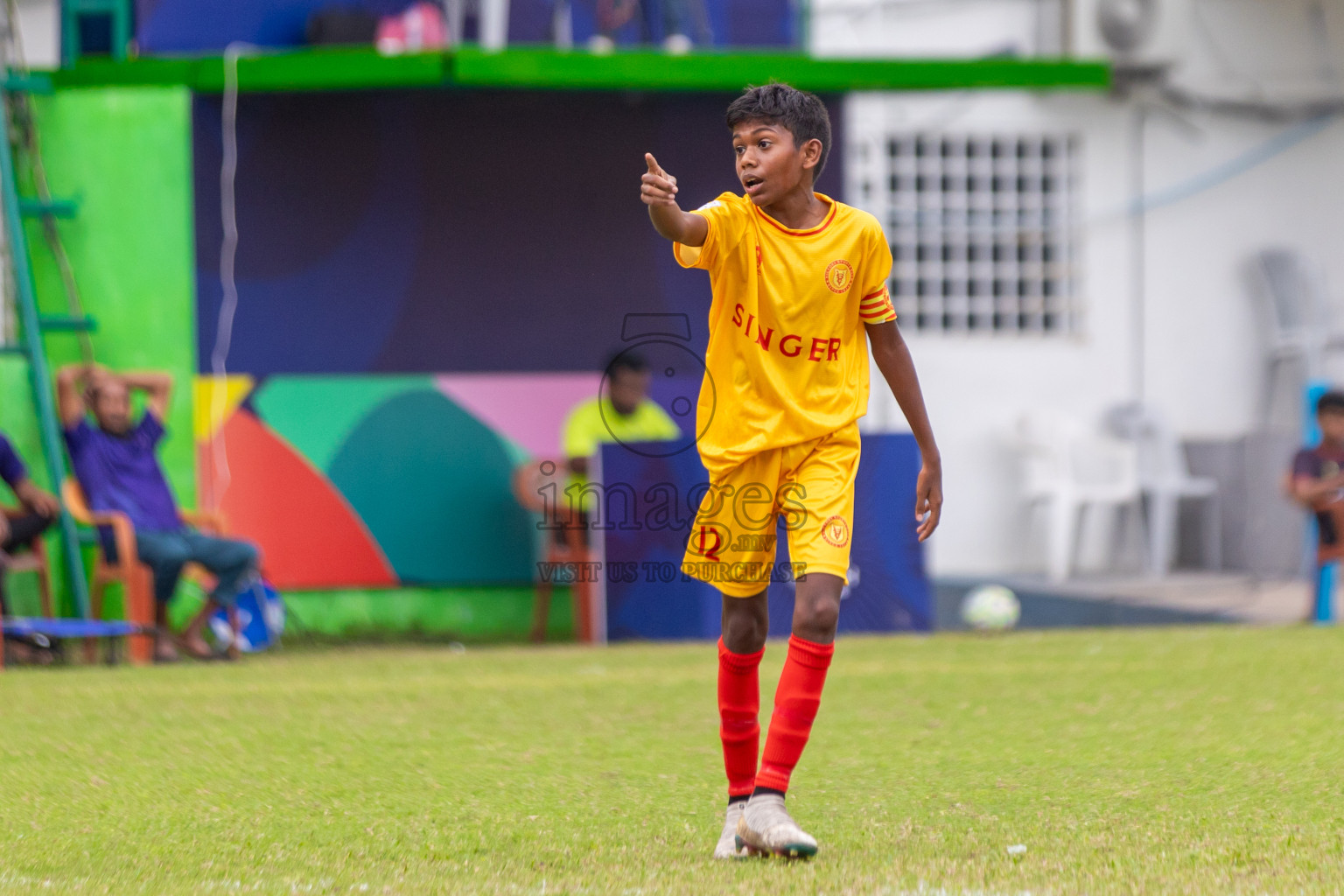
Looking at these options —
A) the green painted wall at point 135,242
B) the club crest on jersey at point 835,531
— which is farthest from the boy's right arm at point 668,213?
the green painted wall at point 135,242

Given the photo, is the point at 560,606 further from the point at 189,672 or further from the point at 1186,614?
the point at 1186,614

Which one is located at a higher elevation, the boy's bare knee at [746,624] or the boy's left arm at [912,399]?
the boy's left arm at [912,399]

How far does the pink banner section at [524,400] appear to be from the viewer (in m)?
10.6

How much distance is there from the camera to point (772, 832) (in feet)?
11.9

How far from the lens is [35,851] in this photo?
3.91m

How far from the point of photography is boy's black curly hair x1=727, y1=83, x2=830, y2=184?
3.92m

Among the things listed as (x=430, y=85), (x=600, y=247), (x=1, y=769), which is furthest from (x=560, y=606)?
(x=1, y=769)

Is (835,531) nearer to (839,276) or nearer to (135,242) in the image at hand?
(839,276)

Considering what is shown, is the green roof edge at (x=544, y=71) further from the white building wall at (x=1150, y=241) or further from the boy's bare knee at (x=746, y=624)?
the boy's bare knee at (x=746, y=624)

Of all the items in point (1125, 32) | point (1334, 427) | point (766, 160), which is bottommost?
point (1334, 427)

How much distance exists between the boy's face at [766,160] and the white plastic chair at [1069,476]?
32.2 ft

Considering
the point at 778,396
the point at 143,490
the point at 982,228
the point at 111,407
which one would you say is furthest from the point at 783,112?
the point at 982,228

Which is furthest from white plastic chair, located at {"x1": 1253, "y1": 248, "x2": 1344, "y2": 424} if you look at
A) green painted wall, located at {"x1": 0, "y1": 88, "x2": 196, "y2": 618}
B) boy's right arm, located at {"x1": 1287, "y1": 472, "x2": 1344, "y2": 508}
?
green painted wall, located at {"x1": 0, "y1": 88, "x2": 196, "y2": 618}

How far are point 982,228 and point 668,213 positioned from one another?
1083 centimetres
